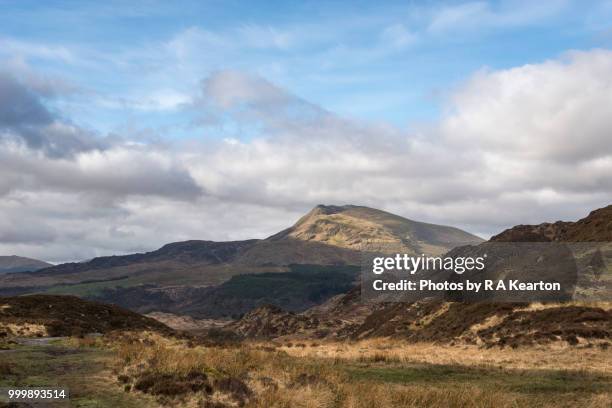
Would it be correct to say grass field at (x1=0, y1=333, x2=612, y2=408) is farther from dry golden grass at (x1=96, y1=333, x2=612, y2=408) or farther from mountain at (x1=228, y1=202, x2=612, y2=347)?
mountain at (x1=228, y1=202, x2=612, y2=347)

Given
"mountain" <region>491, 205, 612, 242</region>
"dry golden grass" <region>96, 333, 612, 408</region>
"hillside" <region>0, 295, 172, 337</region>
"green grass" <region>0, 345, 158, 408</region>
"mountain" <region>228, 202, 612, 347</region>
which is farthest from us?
→ "mountain" <region>491, 205, 612, 242</region>

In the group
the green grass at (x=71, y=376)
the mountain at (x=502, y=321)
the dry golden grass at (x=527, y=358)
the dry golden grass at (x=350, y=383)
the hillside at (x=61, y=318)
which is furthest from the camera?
the hillside at (x=61, y=318)

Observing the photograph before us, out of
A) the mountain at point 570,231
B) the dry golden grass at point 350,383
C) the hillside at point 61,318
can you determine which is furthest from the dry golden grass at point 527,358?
the hillside at point 61,318

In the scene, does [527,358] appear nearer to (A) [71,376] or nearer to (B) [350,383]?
(B) [350,383]

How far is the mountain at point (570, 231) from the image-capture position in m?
53.6

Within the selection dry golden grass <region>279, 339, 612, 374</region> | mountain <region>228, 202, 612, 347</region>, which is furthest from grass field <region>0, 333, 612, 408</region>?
mountain <region>228, 202, 612, 347</region>

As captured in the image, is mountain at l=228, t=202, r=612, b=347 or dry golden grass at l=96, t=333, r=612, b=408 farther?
mountain at l=228, t=202, r=612, b=347

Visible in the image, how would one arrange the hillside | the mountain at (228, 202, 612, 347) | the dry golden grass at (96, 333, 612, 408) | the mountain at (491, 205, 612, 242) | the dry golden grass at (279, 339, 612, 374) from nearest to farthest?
the dry golden grass at (96, 333, 612, 408) < the dry golden grass at (279, 339, 612, 374) < the mountain at (228, 202, 612, 347) < the hillside < the mountain at (491, 205, 612, 242)

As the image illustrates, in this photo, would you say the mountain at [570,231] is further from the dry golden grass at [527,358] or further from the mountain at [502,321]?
the dry golden grass at [527,358]

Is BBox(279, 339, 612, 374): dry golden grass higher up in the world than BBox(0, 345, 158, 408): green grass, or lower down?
lower down

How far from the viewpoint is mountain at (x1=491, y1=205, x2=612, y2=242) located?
5356 cm

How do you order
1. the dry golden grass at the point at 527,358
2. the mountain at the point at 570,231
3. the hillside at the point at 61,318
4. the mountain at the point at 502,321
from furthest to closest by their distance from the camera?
1. the mountain at the point at 570,231
2. the hillside at the point at 61,318
3. the mountain at the point at 502,321
4. the dry golden grass at the point at 527,358

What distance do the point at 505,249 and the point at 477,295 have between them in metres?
13.5

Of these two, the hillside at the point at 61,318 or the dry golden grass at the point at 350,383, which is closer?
the dry golden grass at the point at 350,383
